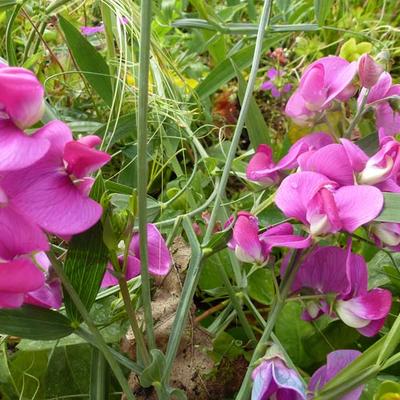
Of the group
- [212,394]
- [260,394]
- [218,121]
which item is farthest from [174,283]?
[218,121]

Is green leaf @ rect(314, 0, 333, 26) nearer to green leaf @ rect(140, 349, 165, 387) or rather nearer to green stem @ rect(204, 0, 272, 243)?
green stem @ rect(204, 0, 272, 243)

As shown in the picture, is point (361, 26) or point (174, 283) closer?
point (174, 283)

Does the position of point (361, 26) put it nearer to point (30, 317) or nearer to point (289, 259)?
point (289, 259)

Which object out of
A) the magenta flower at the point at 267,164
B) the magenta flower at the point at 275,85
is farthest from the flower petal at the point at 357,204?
the magenta flower at the point at 275,85

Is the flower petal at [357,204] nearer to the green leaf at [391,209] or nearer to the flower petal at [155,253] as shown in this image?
the green leaf at [391,209]

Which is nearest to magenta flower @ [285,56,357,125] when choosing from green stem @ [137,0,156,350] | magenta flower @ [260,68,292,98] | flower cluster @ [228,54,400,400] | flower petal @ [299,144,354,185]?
flower cluster @ [228,54,400,400]

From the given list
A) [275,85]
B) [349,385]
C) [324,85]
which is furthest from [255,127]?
[275,85]
